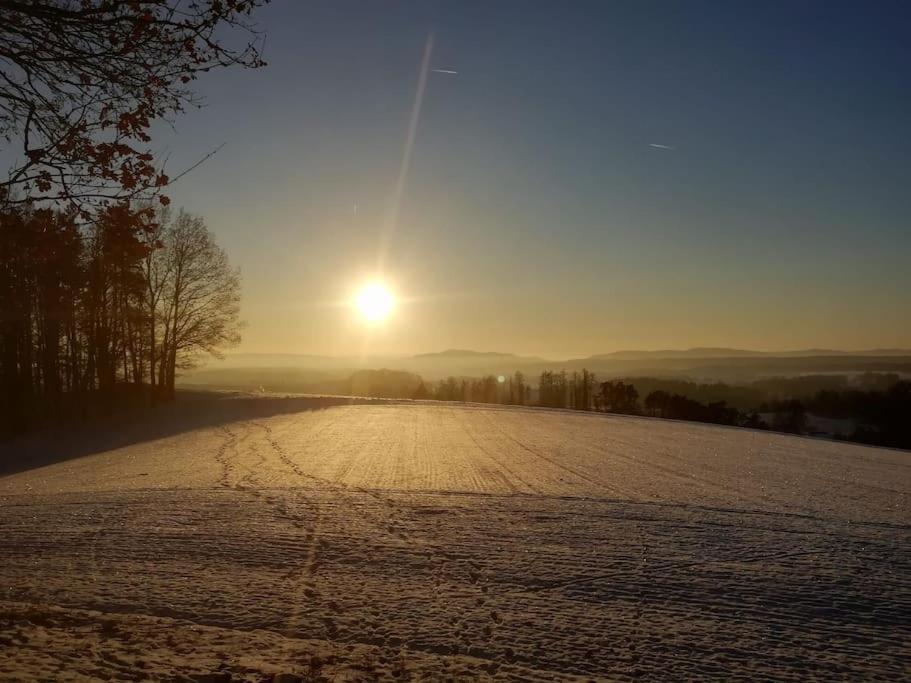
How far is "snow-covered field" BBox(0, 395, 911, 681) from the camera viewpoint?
16.1ft

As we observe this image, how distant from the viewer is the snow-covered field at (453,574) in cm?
490

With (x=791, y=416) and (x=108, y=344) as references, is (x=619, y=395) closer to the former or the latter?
(x=791, y=416)

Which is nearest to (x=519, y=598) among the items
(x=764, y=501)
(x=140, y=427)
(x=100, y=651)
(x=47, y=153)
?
(x=100, y=651)

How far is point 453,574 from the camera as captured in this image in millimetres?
6816

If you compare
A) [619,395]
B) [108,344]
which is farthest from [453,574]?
[619,395]

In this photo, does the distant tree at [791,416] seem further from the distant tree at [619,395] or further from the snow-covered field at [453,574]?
the snow-covered field at [453,574]

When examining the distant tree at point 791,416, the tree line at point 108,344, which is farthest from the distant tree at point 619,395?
the tree line at point 108,344

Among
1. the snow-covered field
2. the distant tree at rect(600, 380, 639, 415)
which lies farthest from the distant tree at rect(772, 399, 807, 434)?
the snow-covered field

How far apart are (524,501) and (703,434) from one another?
63.5 ft

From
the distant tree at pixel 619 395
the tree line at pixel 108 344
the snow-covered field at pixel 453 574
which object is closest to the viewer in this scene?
the snow-covered field at pixel 453 574

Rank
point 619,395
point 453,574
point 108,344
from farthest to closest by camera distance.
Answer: point 619,395, point 108,344, point 453,574

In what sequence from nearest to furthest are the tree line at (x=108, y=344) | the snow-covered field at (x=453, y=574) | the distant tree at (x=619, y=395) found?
the snow-covered field at (x=453, y=574)
the tree line at (x=108, y=344)
the distant tree at (x=619, y=395)

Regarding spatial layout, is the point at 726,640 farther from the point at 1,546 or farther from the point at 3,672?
the point at 1,546

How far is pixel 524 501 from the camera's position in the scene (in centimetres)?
1077
